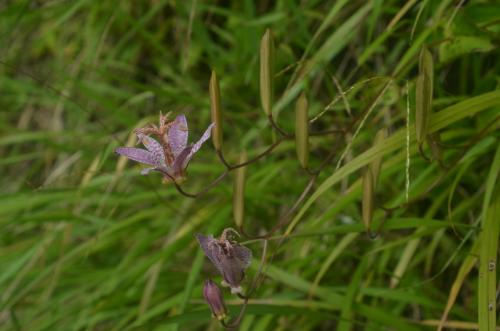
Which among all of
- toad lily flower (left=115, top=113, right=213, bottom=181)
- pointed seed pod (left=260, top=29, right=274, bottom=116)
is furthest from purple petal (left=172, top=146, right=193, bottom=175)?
pointed seed pod (left=260, top=29, right=274, bottom=116)

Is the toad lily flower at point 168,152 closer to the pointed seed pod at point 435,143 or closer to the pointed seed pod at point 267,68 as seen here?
the pointed seed pod at point 267,68

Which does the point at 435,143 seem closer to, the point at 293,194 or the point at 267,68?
the point at 267,68

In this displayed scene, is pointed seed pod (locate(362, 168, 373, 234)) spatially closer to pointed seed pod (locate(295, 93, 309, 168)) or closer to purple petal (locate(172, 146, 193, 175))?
pointed seed pod (locate(295, 93, 309, 168))

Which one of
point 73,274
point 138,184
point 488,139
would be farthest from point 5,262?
point 488,139

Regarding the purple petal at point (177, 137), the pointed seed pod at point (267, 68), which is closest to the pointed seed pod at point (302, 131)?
the pointed seed pod at point (267, 68)

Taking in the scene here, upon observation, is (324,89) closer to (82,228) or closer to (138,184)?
(138,184)

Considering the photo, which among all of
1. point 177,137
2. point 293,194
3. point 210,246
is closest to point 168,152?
point 177,137
